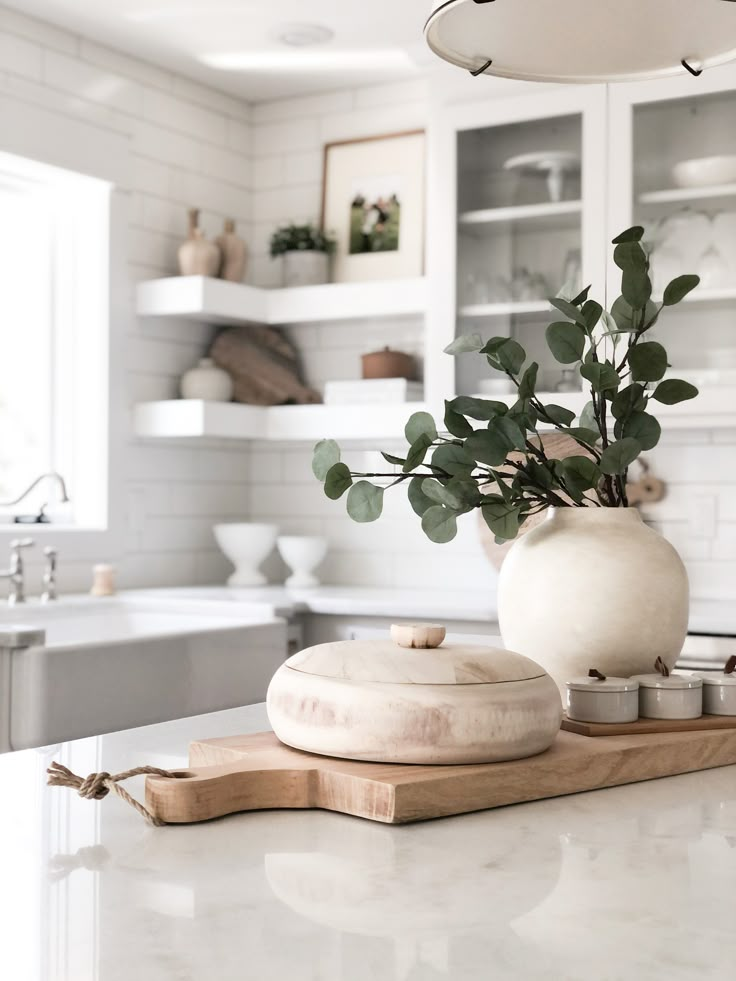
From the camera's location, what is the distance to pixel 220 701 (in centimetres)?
324

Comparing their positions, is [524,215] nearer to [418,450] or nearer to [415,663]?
[418,450]

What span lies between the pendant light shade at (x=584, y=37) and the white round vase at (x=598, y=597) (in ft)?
1.98

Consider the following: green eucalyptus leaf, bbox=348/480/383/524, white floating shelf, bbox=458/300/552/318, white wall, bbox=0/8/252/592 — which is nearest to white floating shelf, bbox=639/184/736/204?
white floating shelf, bbox=458/300/552/318

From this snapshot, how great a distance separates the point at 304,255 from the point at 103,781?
3.54 m

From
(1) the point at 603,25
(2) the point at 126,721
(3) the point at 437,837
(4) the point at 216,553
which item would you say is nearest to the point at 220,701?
(2) the point at 126,721

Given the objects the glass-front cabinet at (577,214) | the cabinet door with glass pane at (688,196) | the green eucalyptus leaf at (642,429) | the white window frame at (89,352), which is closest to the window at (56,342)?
the white window frame at (89,352)

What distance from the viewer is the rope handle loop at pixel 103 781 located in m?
1.01

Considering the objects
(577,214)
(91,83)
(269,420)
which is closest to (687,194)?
(577,214)

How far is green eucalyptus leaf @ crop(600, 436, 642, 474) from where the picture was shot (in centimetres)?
138

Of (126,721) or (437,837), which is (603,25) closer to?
(437,837)

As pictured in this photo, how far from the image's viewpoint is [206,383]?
14.2 ft

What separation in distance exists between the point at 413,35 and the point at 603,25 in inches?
101

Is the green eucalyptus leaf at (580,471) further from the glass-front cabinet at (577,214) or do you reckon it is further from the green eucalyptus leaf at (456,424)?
the glass-front cabinet at (577,214)

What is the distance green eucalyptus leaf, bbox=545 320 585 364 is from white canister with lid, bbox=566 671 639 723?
37cm
